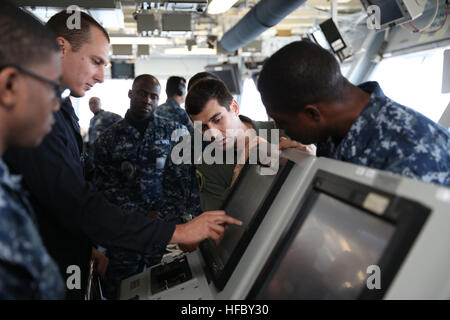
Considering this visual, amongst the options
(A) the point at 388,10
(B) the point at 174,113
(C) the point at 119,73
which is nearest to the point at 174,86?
(B) the point at 174,113

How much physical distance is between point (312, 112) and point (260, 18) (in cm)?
309

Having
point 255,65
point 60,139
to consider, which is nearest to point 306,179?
point 60,139

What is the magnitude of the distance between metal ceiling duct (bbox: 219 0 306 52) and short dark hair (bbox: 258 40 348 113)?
7.59ft

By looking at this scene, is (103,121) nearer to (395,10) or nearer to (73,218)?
(395,10)

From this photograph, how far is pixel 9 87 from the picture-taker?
2.33 ft

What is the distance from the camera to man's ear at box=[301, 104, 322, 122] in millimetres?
1086

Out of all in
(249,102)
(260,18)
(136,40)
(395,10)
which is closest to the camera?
(395,10)

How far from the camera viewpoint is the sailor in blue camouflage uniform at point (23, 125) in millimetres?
607

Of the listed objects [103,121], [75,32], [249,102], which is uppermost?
[75,32]

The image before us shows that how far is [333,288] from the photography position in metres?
0.74

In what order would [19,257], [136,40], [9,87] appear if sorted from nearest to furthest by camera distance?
→ 1. [19,257]
2. [9,87]
3. [136,40]

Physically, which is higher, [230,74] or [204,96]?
[204,96]

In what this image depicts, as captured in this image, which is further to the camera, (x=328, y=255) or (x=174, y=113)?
(x=174, y=113)
